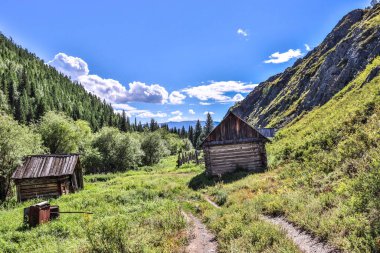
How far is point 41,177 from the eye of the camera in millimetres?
25062

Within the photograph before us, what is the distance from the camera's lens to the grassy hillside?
8.52m

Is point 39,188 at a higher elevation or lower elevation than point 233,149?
lower

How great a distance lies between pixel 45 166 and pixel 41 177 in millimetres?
1165

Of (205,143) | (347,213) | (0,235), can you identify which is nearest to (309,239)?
(347,213)

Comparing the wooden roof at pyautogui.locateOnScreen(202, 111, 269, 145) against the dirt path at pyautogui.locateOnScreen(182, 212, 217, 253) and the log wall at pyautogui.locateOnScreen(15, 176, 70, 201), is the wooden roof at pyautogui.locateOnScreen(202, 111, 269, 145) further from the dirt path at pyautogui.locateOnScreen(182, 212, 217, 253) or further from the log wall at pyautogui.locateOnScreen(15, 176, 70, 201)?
the dirt path at pyautogui.locateOnScreen(182, 212, 217, 253)

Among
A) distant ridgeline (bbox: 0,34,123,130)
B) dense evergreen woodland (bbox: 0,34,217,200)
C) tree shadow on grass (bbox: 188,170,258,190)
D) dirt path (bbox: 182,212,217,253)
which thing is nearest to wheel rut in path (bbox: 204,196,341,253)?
dirt path (bbox: 182,212,217,253)

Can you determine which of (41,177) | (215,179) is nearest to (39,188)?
(41,177)

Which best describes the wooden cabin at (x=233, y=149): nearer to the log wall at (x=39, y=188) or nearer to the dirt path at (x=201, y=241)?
the log wall at (x=39, y=188)

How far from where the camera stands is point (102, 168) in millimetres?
54656

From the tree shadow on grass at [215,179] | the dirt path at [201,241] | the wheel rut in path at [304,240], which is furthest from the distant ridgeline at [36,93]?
the wheel rut in path at [304,240]

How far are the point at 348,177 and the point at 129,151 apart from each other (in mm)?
44140

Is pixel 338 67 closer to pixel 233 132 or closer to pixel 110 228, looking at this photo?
pixel 233 132

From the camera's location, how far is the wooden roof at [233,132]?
2916 centimetres

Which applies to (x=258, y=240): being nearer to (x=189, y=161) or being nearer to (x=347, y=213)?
(x=347, y=213)
